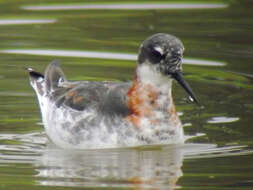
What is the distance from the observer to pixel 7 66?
16.6m

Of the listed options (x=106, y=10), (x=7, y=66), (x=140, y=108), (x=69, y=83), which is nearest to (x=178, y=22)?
(x=106, y=10)

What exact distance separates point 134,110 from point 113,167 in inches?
52.0

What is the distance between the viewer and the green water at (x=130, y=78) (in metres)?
10.9

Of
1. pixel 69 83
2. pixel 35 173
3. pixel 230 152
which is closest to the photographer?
pixel 35 173

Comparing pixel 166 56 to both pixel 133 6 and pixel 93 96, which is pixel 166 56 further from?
pixel 133 6

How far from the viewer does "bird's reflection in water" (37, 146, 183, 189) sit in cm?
1067

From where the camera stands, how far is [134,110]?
1253 centimetres

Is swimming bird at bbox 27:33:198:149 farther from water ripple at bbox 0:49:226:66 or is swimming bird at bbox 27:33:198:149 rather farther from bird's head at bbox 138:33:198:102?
water ripple at bbox 0:49:226:66

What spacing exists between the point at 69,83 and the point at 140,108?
1803mm

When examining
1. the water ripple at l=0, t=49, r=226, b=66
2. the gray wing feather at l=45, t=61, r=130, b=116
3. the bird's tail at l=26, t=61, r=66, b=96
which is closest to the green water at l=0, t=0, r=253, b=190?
the water ripple at l=0, t=49, r=226, b=66

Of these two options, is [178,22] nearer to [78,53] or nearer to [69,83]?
[78,53]

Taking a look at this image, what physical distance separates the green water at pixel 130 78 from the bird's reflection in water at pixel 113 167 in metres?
0.01

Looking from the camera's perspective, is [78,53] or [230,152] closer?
[230,152]

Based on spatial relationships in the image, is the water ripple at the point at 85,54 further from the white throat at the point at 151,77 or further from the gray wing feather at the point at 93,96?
the white throat at the point at 151,77
